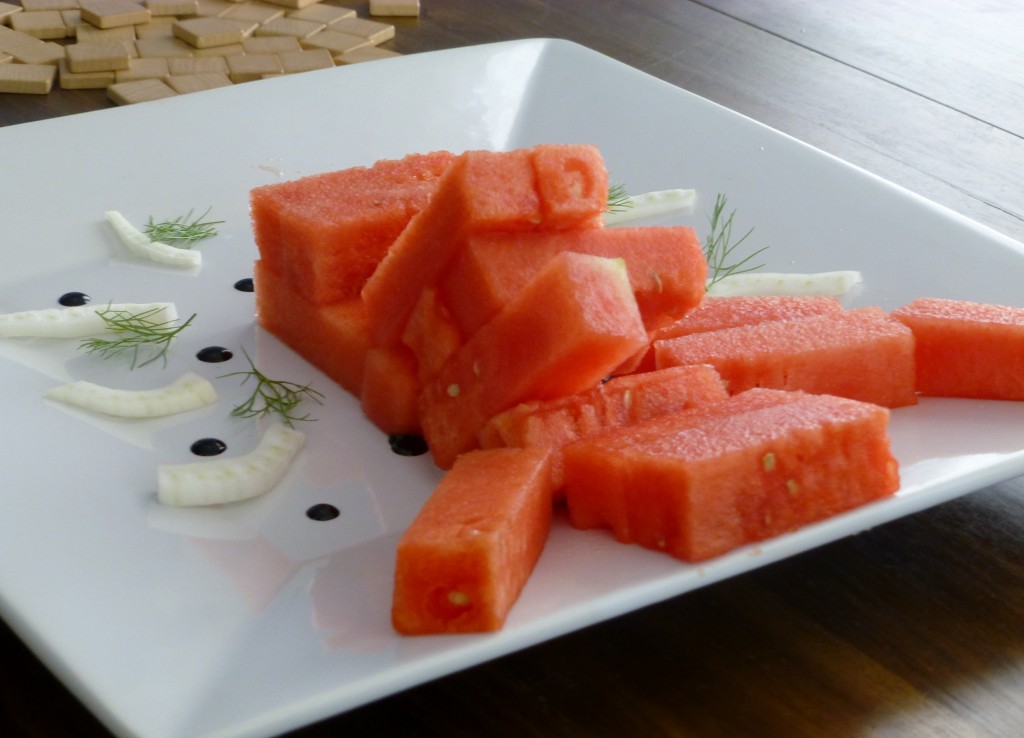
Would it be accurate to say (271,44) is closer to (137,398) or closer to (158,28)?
(158,28)

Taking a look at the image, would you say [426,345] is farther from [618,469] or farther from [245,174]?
[245,174]

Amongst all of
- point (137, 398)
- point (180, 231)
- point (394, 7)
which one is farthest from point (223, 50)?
point (137, 398)

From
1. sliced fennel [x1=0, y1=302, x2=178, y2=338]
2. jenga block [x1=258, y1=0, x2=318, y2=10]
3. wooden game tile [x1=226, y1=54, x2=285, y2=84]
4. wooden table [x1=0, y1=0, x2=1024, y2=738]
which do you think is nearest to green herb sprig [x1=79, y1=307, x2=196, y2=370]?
sliced fennel [x1=0, y1=302, x2=178, y2=338]

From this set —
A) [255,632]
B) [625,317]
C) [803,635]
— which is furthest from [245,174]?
[803,635]

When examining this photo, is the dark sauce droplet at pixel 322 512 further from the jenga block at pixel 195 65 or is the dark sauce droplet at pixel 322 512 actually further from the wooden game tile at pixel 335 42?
the wooden game tile at pixel 335 42

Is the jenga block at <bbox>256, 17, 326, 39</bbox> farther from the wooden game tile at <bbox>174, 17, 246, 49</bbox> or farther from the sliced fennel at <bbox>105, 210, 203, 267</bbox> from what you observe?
the sliced fennel at <bbox>105, 210, 203, 267</bbox>
